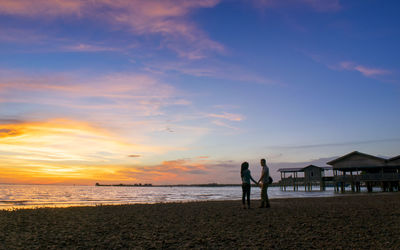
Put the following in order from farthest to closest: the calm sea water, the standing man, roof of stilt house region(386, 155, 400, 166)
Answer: roof of stilt house region(386, 155, 400, 166), the calm sea water, the standing man

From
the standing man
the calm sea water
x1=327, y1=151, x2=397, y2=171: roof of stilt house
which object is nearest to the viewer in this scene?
the standing man

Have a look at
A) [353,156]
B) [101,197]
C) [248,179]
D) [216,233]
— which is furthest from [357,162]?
[216,233]

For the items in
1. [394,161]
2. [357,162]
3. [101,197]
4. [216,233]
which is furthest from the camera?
[357,162]

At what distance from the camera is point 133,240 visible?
7906 millimetres

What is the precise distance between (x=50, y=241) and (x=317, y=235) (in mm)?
7022

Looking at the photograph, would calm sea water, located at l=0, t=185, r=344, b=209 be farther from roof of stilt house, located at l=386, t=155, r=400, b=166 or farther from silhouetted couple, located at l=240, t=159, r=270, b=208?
silhouetted couple, located at l=240, t=159, r=270, b=208

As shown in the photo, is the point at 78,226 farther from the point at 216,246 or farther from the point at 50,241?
the point at 216,246

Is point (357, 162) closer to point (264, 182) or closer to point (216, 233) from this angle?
point (264, 182)

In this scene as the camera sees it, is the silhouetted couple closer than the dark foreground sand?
No

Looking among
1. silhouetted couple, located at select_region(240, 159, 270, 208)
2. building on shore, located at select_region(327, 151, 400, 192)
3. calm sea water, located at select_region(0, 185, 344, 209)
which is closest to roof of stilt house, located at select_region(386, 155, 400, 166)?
building on shore, located at select_region(327, 151, 400, 192)

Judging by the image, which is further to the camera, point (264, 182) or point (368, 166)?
point (368, 166)

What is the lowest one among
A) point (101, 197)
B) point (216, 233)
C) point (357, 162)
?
point (101, 197)

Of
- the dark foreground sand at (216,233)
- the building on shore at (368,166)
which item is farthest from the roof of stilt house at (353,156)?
the dark foreground sand at (216,233)

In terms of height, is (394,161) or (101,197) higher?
(394,161)
